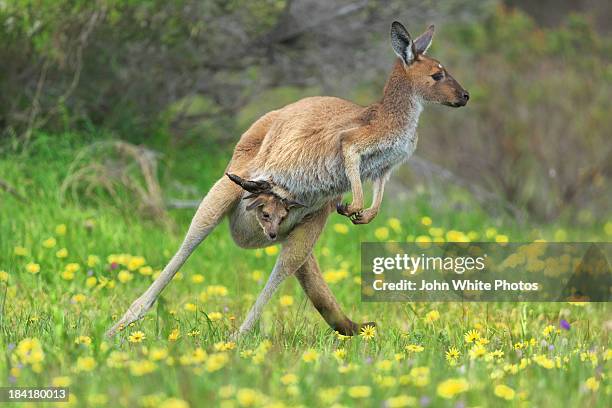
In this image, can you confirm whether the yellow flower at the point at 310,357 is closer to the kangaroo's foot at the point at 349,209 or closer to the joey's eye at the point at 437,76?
the kangaroo's foot at the point at 349,209

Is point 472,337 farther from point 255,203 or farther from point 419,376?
point 255,203

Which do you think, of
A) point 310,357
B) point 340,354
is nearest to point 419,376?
point 310,357

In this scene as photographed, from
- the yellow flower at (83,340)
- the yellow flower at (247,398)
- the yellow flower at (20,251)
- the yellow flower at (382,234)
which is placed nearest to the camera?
the yellow flower at (247,398)

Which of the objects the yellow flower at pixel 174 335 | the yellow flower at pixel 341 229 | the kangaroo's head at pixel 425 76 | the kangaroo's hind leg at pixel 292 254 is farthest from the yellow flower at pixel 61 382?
the yellow flower at pixel 341 229

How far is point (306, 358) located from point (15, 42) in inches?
A: 225

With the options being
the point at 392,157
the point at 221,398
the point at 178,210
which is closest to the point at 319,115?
the point at 392,157

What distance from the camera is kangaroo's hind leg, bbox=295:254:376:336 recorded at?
222 inches

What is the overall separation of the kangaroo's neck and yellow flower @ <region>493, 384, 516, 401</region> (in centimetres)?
182

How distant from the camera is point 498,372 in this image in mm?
4262

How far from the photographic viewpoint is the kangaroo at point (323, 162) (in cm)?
529

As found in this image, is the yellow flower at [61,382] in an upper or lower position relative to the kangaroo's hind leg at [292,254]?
lower

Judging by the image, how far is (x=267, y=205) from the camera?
539 centimetres

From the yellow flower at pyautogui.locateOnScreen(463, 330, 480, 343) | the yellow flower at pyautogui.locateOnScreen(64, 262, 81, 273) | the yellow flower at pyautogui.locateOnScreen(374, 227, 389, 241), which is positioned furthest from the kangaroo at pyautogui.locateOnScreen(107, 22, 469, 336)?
the yellow flower at pyautogui.locateOnScreen(374, 227, 389, 241)

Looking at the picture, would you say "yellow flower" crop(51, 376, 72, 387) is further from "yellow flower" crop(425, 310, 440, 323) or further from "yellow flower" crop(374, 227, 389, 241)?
"yellow flower" crop(374, 227, 389, 241)
